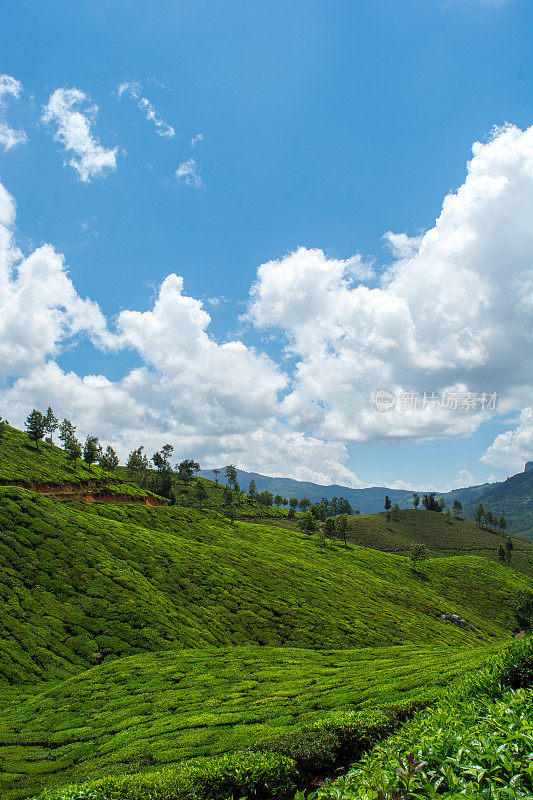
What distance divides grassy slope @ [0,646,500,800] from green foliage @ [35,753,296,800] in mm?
4722

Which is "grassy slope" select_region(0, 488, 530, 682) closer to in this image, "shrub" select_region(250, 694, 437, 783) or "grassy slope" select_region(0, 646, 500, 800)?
"grassy slope" select_region(0, 646, 500, 800)

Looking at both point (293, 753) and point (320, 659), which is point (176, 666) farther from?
point (293, 753)

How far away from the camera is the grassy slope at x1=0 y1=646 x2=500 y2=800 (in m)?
16.5

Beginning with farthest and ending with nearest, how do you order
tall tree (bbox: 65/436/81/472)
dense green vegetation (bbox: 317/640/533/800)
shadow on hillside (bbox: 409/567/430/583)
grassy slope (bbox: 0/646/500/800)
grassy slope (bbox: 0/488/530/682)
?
tall tree (bbox: 65/436/81/472) → shadow on hillside (bbox: 409/567/430/583) → grassy slope (bbox: 0/488/530/682) → grassy slope (bbox: 0/646/500/800) → dense green vegetation (bbox: 317/640/533/800)

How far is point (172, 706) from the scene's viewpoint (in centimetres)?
2236

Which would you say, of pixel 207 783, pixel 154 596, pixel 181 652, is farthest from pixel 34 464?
pixel 207 783

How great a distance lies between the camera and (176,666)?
94.7 feet

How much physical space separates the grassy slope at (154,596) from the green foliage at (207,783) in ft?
71.1

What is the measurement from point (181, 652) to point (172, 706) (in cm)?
1006

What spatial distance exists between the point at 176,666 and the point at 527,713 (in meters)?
28.2

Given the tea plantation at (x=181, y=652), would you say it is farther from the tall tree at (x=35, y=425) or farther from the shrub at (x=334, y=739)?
the tall tree at (x=35, y=425)

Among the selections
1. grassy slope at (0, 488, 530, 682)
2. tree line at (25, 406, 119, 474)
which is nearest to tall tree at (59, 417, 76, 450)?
tree line at (25, 406, 119, 474)

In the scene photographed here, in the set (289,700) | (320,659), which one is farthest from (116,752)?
(320,659)

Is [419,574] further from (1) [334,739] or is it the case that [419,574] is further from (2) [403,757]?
(2) [403,757]
